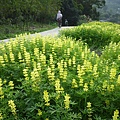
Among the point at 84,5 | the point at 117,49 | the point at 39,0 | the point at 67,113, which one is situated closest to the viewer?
the point at 67,113

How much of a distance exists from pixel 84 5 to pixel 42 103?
35386 mm

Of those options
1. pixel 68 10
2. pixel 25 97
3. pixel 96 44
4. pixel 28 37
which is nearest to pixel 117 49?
pixel 28 37

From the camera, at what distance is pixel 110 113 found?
289 cm

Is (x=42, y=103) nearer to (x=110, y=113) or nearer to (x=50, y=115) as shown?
(x=50, y=115)

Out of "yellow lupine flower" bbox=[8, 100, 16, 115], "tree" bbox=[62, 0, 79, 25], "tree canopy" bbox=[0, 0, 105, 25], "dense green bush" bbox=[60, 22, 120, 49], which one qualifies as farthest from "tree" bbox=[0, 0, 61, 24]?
"yellow lupine flower" bbox=[8, 100, 16, 115]

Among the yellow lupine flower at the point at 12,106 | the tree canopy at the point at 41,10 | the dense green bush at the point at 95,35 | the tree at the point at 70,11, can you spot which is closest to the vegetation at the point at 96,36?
the dense green bush at the point at 95,35

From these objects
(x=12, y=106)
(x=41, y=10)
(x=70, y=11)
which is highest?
(x=41, y=10)

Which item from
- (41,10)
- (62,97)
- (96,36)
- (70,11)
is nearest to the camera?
(62,97)

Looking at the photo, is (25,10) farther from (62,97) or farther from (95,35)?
(62,97)

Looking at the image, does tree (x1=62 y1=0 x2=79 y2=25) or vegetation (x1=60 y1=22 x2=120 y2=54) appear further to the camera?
tree (x1=62 y1=0 x2=79 y2=25)

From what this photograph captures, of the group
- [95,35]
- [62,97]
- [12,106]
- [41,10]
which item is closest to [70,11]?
[41,10]

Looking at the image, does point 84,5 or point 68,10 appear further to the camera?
point 84,5

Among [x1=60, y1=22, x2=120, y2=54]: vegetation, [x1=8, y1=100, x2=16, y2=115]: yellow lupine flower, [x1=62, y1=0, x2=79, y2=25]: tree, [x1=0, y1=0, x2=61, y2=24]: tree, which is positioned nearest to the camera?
[x1=8, y1=100, x2=16, y2=115]: yellow lupine flower

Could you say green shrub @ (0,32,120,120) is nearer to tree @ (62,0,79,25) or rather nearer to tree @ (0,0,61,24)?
tree @ (0,0,61,24)
